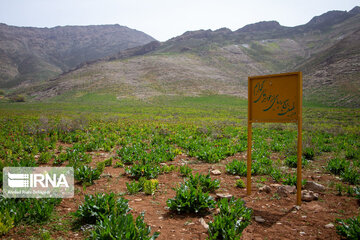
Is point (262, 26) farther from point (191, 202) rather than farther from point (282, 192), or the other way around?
point (191, 202)

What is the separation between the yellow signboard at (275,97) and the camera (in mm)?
4926

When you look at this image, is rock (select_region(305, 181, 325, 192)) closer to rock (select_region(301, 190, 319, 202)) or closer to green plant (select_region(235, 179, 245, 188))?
rock (select_region(301, 190, 319, 202))

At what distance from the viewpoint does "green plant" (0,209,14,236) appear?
3381 millimetres

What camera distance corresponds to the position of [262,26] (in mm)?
190500

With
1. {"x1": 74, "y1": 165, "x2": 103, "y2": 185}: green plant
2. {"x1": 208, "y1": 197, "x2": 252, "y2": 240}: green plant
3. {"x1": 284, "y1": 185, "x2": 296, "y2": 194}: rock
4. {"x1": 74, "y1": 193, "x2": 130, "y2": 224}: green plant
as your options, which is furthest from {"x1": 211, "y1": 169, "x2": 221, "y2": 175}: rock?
{"x1": 74, "y1": 193, "x2": 130, "y2": 224}: green plant

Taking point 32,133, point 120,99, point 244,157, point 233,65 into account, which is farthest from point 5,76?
point 244,157

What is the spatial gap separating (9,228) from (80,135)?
938 centimetres

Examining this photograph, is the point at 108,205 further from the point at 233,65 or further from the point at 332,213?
the point at 233,65

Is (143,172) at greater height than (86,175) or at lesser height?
lesser

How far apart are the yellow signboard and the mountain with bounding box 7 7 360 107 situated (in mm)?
47183

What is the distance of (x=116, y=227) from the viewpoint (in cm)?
318

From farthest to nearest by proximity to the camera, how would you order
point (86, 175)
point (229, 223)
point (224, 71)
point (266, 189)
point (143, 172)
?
1. point (224, 71)
2. point (143, 172)
3. point (86, 175)
4. point (266, 189)
5. point (229, 223)

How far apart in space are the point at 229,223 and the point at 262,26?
21782 cm

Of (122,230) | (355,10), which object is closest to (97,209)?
(122,230)
